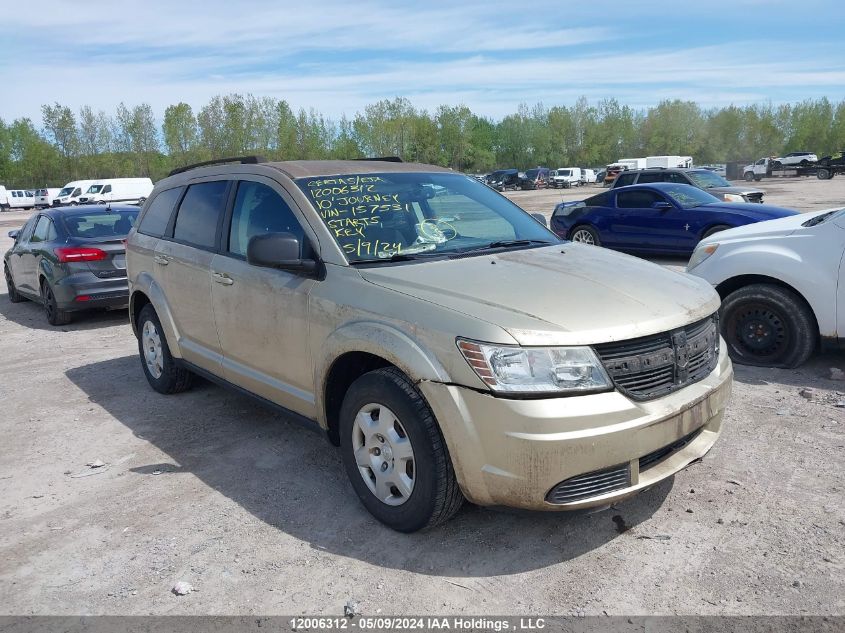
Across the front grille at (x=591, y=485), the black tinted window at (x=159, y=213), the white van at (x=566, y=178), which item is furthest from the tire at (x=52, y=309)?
the white van at (x=566, y=178)

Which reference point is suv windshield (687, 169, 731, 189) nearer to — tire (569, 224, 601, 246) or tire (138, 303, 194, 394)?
tire (569, 224, 601, 246)

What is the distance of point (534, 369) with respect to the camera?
119 inches

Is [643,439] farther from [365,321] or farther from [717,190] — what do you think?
[717,190]

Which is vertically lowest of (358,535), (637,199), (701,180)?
(358,535)

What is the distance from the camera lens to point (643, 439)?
309cm

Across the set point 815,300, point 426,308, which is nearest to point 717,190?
point 815,300

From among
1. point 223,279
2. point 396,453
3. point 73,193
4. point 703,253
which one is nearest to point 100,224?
point 223,279

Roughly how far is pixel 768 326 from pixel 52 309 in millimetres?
8641

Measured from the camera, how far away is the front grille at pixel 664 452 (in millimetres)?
3244

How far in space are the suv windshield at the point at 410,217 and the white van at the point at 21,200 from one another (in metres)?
70.8

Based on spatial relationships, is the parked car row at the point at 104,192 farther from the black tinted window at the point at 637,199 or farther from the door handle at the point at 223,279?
the door handle at the point at 223,279

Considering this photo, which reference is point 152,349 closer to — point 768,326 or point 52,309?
point 52,309

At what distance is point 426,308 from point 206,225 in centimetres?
242

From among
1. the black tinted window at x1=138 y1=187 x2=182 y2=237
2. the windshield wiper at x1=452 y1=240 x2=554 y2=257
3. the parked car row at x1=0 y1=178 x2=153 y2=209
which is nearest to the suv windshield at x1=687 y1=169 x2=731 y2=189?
the windshield wiper at x1=452 y1=240 x2=554 y2=257
